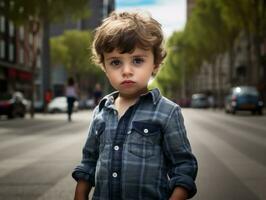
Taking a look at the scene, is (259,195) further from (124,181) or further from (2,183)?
(124,181)

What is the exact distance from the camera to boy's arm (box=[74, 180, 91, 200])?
2.57 m

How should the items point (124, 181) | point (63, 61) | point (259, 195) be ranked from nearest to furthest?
point (124, 181) → point (259, 195) → point (63, 61)

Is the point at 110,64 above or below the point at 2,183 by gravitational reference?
above

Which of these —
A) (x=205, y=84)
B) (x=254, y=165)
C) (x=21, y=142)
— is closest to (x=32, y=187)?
(x=254, y=165)

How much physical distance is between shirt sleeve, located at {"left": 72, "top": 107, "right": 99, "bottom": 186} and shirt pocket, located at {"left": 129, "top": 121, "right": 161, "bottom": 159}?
229 mm

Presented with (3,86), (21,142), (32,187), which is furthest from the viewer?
(3,86)

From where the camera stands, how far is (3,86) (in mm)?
58344

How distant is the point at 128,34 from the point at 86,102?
62.7m

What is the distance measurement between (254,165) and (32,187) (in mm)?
3420

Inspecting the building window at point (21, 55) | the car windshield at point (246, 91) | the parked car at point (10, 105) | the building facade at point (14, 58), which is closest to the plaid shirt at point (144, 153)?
the parked car at point (10, 105)

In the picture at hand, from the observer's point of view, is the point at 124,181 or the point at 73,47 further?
the point at 73,47

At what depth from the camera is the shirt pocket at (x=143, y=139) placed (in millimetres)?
2486

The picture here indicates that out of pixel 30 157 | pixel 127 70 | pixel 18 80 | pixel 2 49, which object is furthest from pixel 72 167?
pixel 18 80

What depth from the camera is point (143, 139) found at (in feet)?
8.20
